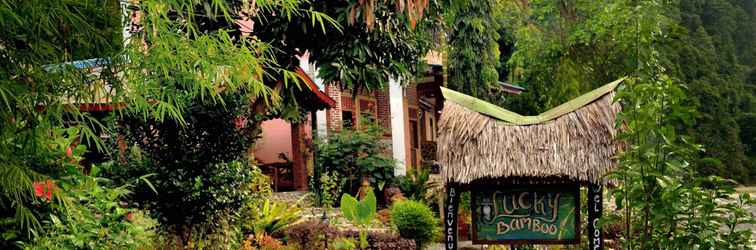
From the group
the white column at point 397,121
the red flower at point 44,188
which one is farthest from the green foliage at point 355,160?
the red flower at point 44,188

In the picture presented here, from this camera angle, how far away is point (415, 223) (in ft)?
36.4

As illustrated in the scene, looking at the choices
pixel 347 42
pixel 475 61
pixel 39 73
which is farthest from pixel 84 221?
pixel 475 61

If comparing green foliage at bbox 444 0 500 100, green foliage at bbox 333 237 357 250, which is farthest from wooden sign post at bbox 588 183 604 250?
green foliage at bbox 444 0 500 100

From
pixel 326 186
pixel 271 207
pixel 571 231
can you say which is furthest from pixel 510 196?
pixel 326 186

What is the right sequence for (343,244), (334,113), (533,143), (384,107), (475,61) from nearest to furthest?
1. (533,143)
2. (343,244)
3. (475,61)
4. (334,113)
5. (384,107)

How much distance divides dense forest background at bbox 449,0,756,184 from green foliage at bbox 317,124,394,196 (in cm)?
272

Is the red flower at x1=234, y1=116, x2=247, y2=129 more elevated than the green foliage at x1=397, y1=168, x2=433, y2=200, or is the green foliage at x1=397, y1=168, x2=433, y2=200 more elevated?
the red flower at x1=234, y1=116, x2=247, y2=129

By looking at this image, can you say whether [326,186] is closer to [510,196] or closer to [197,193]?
[197,193]

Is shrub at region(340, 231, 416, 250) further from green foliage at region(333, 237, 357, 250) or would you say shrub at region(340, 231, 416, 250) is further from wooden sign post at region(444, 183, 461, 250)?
wooden sign post at region(444, 183, 461, 250)

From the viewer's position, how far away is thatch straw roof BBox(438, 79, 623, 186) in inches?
255

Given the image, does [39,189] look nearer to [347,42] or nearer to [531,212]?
[347,42]

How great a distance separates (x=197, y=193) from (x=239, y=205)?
769 mm

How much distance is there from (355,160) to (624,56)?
659 centimetres

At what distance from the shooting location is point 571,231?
681cm
